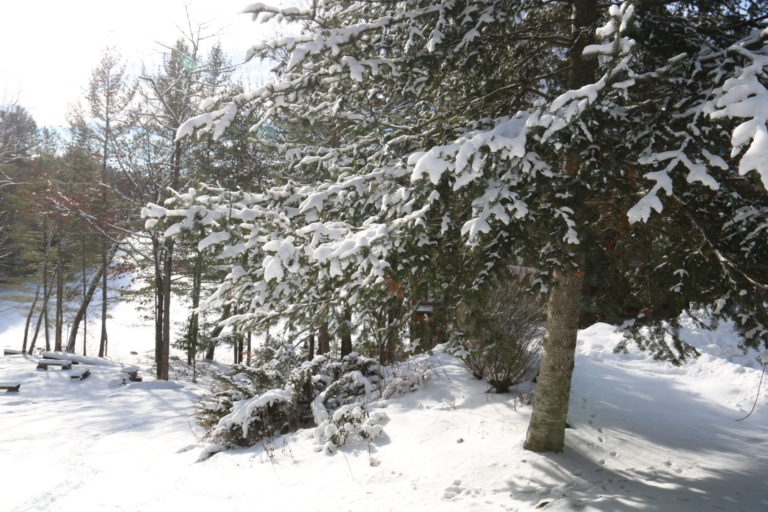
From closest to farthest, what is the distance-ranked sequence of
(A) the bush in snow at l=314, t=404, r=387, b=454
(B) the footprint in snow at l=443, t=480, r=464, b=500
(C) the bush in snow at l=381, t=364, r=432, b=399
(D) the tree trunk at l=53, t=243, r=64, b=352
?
(B) the footprint in snow at l=443, t=480, r=464, b=500, (A) the bush in snow at l=314, t=404, r=387, b=454, (C) the bush in snow at l=381, t=364, r=432, b=399, (D) the tree trunk at l=53, t=243, r=64, b=352

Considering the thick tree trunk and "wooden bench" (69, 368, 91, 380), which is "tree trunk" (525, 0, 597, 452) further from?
"wooden bench" (69, 368, 91, 380)

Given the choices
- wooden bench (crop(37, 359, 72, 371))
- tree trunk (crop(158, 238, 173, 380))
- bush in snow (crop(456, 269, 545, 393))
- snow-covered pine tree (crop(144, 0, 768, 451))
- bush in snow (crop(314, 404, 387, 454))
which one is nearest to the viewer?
snow-covered pine tree (crop(144, 0, 768, 451))

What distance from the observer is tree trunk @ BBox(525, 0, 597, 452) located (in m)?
4.42

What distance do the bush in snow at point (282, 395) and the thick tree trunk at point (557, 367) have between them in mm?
2760

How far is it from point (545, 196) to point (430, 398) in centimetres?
428

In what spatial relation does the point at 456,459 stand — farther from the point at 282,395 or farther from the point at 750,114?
the point at 750,114

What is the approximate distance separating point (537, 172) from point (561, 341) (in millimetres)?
1951

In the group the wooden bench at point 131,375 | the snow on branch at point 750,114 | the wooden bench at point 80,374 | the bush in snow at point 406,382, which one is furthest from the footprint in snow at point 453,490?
the wooden bench at point 80,374

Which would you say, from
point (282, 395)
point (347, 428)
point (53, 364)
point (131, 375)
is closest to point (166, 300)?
point (131, 375)

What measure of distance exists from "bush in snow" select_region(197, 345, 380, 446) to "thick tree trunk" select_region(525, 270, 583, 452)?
109 inches

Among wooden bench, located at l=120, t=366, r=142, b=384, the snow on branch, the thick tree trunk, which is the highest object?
the snow on branch

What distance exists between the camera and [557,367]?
14.6 ft

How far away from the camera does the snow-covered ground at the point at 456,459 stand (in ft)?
13.0

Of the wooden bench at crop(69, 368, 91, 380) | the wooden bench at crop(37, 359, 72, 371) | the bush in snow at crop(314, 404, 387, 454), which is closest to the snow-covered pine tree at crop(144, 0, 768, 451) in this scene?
the bush in snow at crop(314, 404, 387, 454)
